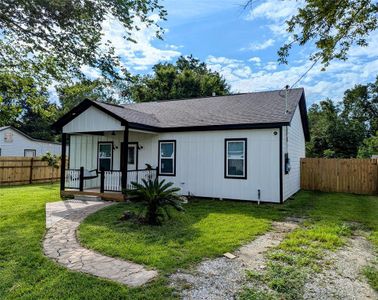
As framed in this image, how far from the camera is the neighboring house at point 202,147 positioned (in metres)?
10.4

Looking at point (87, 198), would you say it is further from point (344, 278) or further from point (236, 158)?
point (344, 278)

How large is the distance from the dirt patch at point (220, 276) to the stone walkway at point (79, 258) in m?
0.52

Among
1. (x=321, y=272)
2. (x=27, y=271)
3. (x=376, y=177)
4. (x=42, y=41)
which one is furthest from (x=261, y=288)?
(x=376, y=177)

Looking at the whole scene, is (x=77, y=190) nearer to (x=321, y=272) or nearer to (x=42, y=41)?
(x=42, y=41)

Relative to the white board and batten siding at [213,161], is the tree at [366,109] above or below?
above

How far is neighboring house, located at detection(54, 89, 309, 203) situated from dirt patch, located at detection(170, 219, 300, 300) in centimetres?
519

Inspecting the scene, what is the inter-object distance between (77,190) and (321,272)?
9.80m

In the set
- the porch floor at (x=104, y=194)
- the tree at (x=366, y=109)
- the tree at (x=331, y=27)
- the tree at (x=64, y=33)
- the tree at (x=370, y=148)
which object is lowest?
the porch floor at (x=104, y=194)

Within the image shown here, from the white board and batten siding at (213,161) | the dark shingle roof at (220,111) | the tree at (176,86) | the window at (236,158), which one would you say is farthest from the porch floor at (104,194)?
the tree at (176,86)

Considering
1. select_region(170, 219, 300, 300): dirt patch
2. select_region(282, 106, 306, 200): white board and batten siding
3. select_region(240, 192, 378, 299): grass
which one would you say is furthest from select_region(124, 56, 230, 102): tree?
select_region(170, 219, 300, 300): dirt patch

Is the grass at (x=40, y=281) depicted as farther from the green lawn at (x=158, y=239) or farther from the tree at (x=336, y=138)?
the tree at (x=336, y=138)

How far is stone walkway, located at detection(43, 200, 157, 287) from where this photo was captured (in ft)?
13.2

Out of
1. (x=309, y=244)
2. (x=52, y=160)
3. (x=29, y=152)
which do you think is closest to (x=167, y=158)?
(x=309, y=244)

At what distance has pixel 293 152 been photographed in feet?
42.3
